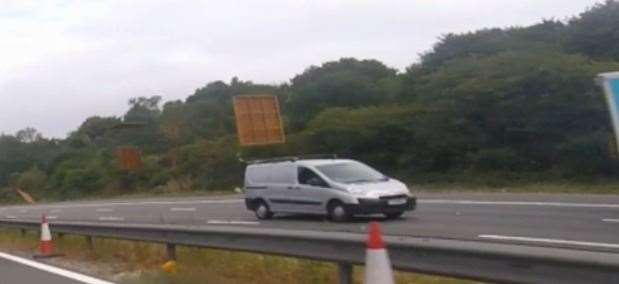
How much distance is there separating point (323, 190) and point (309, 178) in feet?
2.48

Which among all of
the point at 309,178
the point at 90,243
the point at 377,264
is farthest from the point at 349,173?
the point at 377,264

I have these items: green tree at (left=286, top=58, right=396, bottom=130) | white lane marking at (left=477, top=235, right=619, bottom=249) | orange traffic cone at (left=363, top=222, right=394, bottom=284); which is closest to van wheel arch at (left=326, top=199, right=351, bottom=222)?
white lane marking at (left=477, top=235, right=619, bottom=249)

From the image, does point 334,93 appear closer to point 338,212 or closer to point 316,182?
point 316,182

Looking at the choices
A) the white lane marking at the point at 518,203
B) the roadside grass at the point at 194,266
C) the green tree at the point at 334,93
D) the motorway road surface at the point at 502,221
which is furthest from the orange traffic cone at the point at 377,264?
the green tree at the point at 334,93

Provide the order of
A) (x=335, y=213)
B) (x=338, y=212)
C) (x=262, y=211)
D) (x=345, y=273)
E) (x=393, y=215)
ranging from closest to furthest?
(x=345, y=273)
(x=393, y=215)
(x=338, y=212)
(x=335, y=213)
(x=262, y=211)

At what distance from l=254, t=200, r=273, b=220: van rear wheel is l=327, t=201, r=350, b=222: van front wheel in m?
3.31

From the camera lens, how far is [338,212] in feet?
79.9

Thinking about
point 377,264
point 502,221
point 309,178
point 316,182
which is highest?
point 309,178

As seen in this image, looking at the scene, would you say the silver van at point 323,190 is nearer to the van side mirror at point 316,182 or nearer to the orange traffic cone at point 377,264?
Answer: the van side mirror at point 316,182

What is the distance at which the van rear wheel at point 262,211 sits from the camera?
27.7 m

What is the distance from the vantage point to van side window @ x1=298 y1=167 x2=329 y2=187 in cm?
2516

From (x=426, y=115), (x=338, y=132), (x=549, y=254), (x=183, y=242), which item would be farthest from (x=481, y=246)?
(x=338, y=132)

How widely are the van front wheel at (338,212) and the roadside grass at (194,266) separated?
630 centimetres

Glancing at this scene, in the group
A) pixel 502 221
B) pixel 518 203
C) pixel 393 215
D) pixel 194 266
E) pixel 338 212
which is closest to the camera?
pixel 194 266
